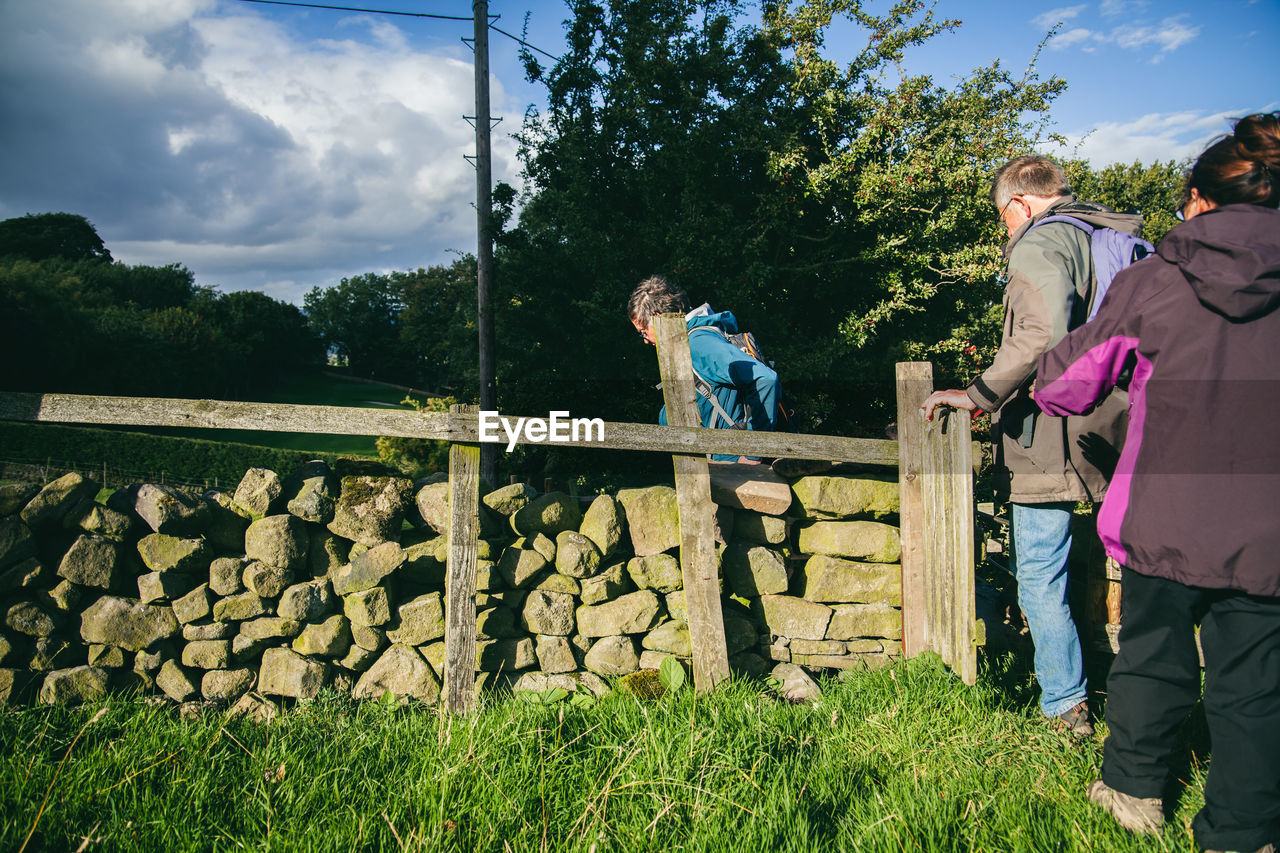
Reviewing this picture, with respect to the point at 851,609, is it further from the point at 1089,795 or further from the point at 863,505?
the point at 1089,795

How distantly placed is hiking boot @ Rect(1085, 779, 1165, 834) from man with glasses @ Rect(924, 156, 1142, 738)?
0.59 m

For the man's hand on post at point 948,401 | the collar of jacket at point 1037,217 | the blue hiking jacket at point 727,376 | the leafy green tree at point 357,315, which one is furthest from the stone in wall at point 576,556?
the leafy green tree at point 357,315

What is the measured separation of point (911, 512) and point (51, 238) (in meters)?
67.7

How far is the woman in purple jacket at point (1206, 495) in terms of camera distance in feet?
6.07

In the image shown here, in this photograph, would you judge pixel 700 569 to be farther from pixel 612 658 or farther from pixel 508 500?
pixel 508 500

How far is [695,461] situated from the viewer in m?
3.21

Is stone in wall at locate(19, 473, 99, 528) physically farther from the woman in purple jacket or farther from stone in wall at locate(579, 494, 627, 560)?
the woman in purple jacket

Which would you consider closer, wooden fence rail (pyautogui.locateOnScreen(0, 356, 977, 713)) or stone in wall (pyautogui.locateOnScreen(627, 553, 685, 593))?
wooden fence rail (pyautogui.locateOnScreen(0, 356, 977, 713))

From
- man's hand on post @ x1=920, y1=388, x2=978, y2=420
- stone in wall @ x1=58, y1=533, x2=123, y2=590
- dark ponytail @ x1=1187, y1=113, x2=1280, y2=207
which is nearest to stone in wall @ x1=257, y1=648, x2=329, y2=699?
stone in wall @ x1=58, y1=533, x2=123, y2=590

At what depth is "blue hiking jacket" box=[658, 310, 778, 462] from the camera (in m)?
3.51

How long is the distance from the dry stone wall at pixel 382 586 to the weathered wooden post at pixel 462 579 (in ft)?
0.75

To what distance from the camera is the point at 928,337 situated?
38.5ft

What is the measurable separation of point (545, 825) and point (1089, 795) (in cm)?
183

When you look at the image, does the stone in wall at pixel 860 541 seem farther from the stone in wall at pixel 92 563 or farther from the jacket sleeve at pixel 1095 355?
the stone in wall at pixel 92 563
